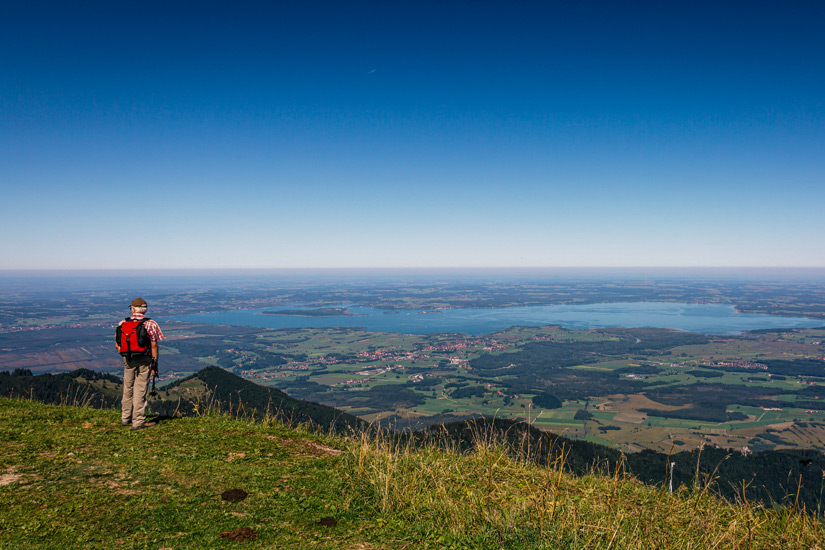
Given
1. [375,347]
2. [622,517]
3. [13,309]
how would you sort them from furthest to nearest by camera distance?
[13,309] → [375,347] → [622,517]

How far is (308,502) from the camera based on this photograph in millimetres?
5328

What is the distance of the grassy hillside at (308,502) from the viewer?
4398mm

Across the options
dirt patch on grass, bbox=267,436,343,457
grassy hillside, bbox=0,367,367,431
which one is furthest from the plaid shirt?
grassy hillside, bbox=0,367,367,431

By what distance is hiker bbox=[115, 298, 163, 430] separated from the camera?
787 centimetres

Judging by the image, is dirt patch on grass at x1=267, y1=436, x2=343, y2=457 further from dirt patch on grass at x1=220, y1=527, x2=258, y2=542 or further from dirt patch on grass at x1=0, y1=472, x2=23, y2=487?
dirt patch on grass at x1=0, y1=472, x2=23, y2=487

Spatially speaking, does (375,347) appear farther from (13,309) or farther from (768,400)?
(13,309)

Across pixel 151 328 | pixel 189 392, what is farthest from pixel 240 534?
pixel 189 392

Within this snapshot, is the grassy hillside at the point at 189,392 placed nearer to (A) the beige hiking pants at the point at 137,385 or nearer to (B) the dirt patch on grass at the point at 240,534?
(A) the beige hiking pants at the point at 137,385

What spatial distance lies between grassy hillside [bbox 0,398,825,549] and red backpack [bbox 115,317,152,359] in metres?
1.55

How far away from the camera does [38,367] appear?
7788 cm

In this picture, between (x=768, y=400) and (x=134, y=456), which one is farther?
(x=768, y=400)

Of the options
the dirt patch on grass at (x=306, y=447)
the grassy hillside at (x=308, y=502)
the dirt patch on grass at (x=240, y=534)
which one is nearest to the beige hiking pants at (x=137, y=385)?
the grassy hillside at (x=308, y=502)

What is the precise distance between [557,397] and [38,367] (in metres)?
101

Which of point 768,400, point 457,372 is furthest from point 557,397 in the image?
point 768,400
